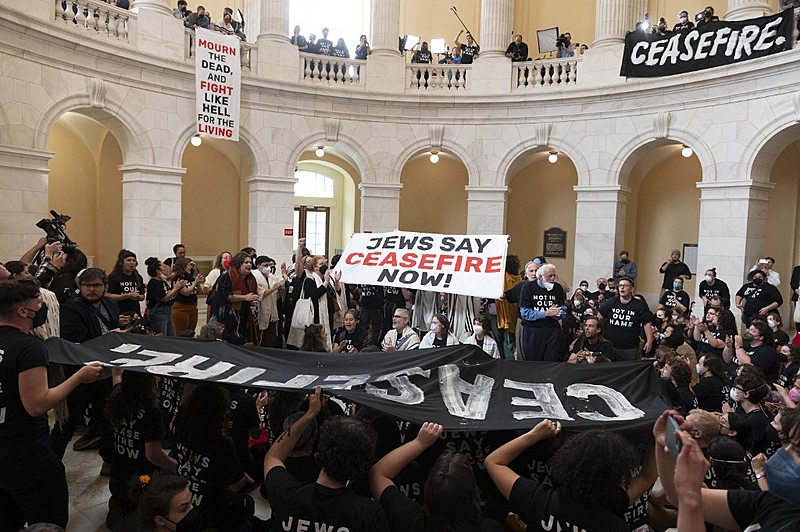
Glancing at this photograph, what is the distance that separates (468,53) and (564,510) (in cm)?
1720

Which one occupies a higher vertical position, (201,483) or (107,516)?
(201,483)

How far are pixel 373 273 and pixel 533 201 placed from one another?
1264cm

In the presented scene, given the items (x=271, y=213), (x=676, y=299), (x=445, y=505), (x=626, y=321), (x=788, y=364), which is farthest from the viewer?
(x=271, y=213)

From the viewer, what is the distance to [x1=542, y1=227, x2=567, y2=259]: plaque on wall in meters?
19.9

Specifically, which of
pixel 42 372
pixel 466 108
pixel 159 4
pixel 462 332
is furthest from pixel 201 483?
pixel 466 108

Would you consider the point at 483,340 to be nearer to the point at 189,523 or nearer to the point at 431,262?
the point at 431,262

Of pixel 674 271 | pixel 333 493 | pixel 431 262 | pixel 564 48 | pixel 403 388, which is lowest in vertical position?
pixel 333 493

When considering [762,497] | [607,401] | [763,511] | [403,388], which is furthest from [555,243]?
[763,511]

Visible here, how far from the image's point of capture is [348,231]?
2294 centimetres

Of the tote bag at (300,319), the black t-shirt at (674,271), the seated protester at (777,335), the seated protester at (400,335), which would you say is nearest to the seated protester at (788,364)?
the seated protester at (777,335)

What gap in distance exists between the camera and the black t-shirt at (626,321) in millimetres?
8266

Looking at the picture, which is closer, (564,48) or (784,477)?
(784,477)

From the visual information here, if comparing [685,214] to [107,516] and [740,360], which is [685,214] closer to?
[740,360]

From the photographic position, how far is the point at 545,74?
16781mm
